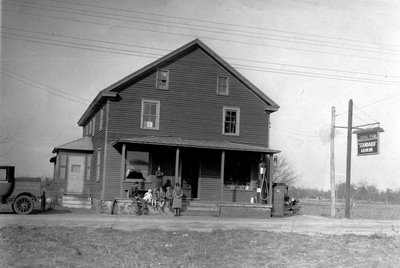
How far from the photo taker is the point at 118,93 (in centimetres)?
2589

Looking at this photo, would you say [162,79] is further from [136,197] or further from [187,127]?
[136,197]

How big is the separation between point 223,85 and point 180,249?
16.3 meters

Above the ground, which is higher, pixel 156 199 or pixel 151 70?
pixel 151 70

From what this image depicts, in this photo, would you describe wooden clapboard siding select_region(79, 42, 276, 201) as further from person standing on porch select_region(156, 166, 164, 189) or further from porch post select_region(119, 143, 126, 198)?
person standing on porch select_region(156, 166, 164, 189)

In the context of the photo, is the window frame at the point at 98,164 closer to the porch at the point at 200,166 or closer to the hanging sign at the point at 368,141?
the porch at the point at 200,166

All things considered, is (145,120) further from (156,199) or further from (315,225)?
(315,225)

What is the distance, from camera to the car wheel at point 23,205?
19.8 m

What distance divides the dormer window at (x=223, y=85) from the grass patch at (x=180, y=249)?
44.0 feet

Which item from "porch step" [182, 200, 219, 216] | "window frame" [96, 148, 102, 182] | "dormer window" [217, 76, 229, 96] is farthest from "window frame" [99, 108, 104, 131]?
"porch step" [182, 200, 219, 216]

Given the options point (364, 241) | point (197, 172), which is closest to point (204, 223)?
point (364, 241)

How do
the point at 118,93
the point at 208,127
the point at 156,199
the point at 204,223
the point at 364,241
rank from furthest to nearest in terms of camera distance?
the point at 208,127, the point at 118,93, the point at 156,199, the point at 204,223, the point at 364,241

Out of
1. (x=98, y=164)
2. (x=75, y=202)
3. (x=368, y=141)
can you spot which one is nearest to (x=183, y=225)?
(x=98, y=164)

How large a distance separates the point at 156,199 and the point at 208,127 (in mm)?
5891

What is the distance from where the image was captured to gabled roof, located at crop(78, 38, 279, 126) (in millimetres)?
25670
